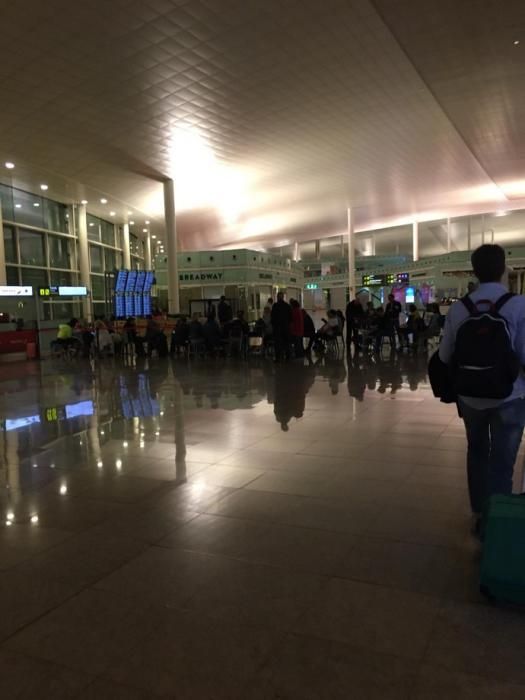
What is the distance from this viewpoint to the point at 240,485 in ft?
12.5

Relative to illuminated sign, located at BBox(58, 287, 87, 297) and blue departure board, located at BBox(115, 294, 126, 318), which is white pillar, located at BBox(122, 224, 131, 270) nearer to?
illuminated sign, located at BBox(58, 287, 87, 297)

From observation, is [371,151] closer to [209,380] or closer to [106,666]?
[209,380]

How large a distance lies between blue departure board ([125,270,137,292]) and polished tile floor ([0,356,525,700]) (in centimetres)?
1442

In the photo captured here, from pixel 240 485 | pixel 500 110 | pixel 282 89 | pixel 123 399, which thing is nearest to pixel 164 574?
pixel 240 485

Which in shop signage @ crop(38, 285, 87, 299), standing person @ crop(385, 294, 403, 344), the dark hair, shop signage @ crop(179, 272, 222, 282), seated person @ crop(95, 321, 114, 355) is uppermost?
shop signage @ crop(179, 272, 222, 282)

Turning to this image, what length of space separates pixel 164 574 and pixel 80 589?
385 mm

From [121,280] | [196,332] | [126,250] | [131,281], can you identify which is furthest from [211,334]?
[126,250]

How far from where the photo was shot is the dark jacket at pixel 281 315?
11.7 metres

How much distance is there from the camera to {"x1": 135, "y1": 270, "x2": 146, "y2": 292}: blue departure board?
20.2 meters

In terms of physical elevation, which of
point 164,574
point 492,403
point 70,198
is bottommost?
point 164,574

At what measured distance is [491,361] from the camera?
2598 mm

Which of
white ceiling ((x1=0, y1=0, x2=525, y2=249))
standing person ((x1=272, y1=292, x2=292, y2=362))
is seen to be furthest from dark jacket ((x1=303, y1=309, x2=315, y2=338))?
white ceiling ((x1=0, y1=0, x2=525, y2=249))

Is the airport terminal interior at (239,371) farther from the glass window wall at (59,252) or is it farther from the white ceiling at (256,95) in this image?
the glass window wall at (59,252)

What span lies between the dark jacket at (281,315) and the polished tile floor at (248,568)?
6.17 metres
